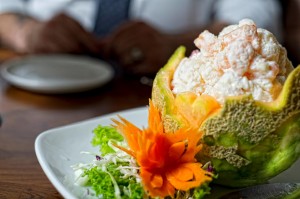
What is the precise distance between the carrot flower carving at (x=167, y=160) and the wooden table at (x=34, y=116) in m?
0.15

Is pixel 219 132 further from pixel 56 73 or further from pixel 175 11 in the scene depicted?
pixel 175 11

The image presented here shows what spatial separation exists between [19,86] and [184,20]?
96 cm

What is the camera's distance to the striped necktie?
5.69 ft

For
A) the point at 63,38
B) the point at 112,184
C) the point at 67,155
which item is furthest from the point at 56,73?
the point at 112,184

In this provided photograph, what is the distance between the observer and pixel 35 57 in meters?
1.32

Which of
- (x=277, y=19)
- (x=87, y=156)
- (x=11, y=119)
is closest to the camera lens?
(x=87, y=156)

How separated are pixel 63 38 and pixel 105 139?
2.57ft

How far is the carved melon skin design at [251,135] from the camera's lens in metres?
0.58

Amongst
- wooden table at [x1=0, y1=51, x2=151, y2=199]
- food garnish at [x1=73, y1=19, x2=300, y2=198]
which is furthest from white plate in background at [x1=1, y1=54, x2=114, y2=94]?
food garnish at [x1=73, y1=19, x2=300, y2=198]

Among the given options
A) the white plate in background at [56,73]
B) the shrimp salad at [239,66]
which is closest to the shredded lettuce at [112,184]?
the shrimp salad at [239,66]

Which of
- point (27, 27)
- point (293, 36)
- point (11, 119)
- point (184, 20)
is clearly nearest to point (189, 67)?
point (11, 119)

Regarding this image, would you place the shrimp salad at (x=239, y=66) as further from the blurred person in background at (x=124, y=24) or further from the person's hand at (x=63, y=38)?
the person's hand at (x=63, y=38)

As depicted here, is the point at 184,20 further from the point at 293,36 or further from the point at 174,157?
the point at 174,157

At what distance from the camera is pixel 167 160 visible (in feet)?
1.97
